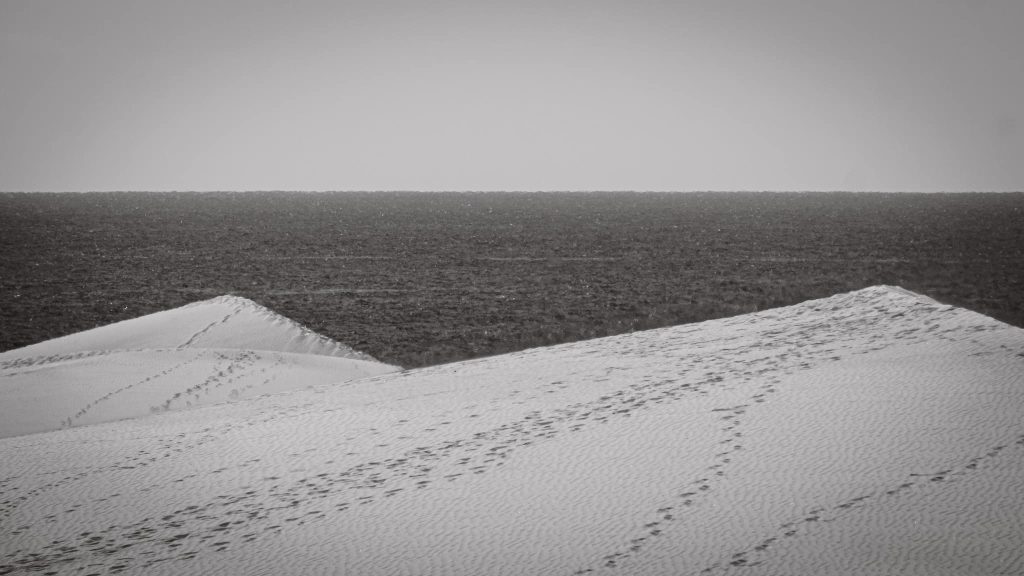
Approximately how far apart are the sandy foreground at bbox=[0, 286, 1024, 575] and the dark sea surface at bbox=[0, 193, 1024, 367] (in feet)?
27.3

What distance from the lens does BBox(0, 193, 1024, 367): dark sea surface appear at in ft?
60.7

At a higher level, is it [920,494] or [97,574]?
[920,494]

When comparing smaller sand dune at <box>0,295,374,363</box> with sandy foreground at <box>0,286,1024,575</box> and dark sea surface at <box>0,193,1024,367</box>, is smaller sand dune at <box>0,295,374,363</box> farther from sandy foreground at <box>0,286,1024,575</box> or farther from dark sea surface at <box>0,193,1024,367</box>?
sandy foreground at <box>0,286,1024,575</box>

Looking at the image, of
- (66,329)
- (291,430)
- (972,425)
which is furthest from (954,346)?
(66,329)

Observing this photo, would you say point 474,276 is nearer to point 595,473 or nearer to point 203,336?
point 203,336

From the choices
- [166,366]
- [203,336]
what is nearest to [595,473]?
[166,366]

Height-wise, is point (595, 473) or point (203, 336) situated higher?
point (595, 473)

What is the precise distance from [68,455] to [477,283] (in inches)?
769

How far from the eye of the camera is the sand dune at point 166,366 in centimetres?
858

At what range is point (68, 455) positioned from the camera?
5941 millimetres

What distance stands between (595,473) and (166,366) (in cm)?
694

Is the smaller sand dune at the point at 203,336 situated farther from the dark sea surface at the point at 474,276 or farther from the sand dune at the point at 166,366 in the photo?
the dark sea surface at the point at 474,276

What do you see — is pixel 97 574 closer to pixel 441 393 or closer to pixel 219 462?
pixel 219 462

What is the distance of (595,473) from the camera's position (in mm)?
4676
